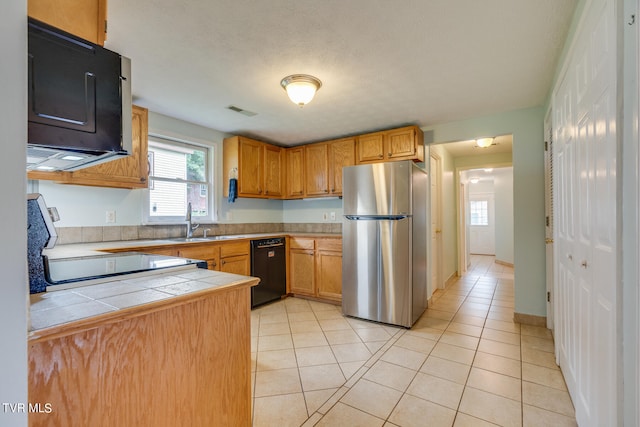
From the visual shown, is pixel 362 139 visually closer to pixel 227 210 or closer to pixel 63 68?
pixel 227 210

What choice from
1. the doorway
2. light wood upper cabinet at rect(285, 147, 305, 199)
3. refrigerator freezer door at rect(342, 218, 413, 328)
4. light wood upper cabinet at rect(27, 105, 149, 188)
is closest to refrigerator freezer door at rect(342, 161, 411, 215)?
refrigerator freezer door at rect(342, 218, 413, 328)

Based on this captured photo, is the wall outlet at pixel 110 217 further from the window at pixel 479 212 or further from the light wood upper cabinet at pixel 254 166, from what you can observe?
the window at pixel 479 212

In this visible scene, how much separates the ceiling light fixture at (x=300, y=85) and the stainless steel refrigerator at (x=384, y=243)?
112 cm

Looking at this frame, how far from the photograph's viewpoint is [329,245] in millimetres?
3748

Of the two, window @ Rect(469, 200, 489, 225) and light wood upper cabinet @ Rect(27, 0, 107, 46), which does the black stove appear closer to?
light wood upper cabinet @ Rect(27, 0, 107, 46)

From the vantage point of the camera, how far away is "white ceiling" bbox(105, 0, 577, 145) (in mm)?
1608

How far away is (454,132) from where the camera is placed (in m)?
3.45

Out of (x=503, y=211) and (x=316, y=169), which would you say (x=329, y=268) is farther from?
(x=503, y=211)

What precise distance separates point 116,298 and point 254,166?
3179 millimetres

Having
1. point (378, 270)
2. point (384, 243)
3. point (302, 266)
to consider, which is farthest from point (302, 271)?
point (384, 243)

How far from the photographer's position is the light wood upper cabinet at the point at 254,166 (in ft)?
12.3

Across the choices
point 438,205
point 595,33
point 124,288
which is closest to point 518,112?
point 438,205

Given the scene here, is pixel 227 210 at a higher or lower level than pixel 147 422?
higher

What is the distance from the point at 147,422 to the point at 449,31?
2424 millimetres
